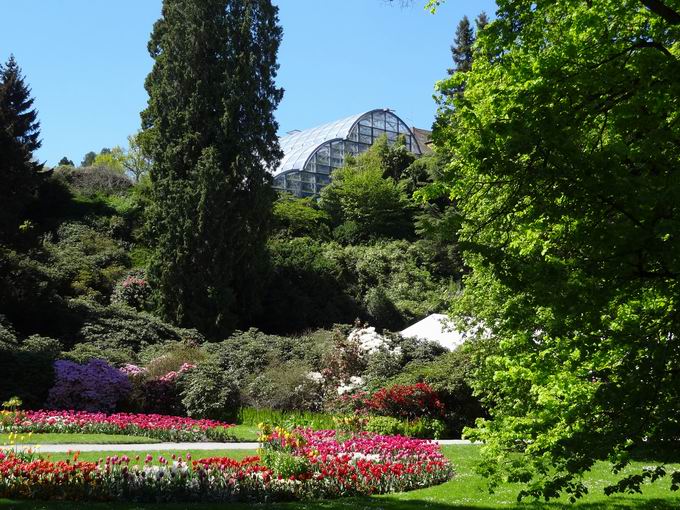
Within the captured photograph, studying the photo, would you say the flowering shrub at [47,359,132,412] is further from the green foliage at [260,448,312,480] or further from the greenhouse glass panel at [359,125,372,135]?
the greenhouse glass panel at [359,125,372,135]

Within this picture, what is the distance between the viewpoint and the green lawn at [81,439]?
11.5 meters

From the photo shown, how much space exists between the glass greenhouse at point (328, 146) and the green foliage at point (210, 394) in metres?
26.8

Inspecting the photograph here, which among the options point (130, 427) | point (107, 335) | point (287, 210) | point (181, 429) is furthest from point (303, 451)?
point (287, 210)

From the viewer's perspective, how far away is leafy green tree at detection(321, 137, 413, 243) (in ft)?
123

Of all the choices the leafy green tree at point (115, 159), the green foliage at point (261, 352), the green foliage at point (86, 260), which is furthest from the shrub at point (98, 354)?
the leafy green tree at point (115, 159)

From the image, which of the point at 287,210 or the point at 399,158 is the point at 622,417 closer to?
the point at 287,210

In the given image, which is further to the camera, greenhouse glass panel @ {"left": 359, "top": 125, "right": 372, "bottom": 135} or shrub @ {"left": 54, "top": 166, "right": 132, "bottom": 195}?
greenhouse glass panel @ {"left": 359, "top": 125, "right": 372, "bottom": 135}

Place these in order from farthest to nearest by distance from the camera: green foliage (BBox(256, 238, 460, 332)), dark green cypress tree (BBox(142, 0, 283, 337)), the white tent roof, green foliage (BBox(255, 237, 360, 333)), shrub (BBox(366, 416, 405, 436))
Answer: green foliage (BBox(256, 238, 460, 332)), green foliage (BBox(255, 237, 360, 333)), dark green cypress tree (BBox(142, 0, 283, 337)), the white tent roof, shrub (BBox(366, 416, 405, 436))

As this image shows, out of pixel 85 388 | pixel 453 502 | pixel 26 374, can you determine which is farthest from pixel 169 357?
pixel 453 502

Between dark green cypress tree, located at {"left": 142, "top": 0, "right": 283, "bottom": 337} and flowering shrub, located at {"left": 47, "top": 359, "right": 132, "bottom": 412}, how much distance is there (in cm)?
719

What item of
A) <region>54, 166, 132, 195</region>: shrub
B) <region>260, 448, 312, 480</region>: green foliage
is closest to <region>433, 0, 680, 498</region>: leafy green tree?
<region>260, 448, 312, 480</region>: green foliage

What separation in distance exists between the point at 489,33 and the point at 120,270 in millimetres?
23170

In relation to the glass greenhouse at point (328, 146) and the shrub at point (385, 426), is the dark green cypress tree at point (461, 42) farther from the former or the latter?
the shrub at point (385, 426)

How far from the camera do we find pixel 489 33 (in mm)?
5941
